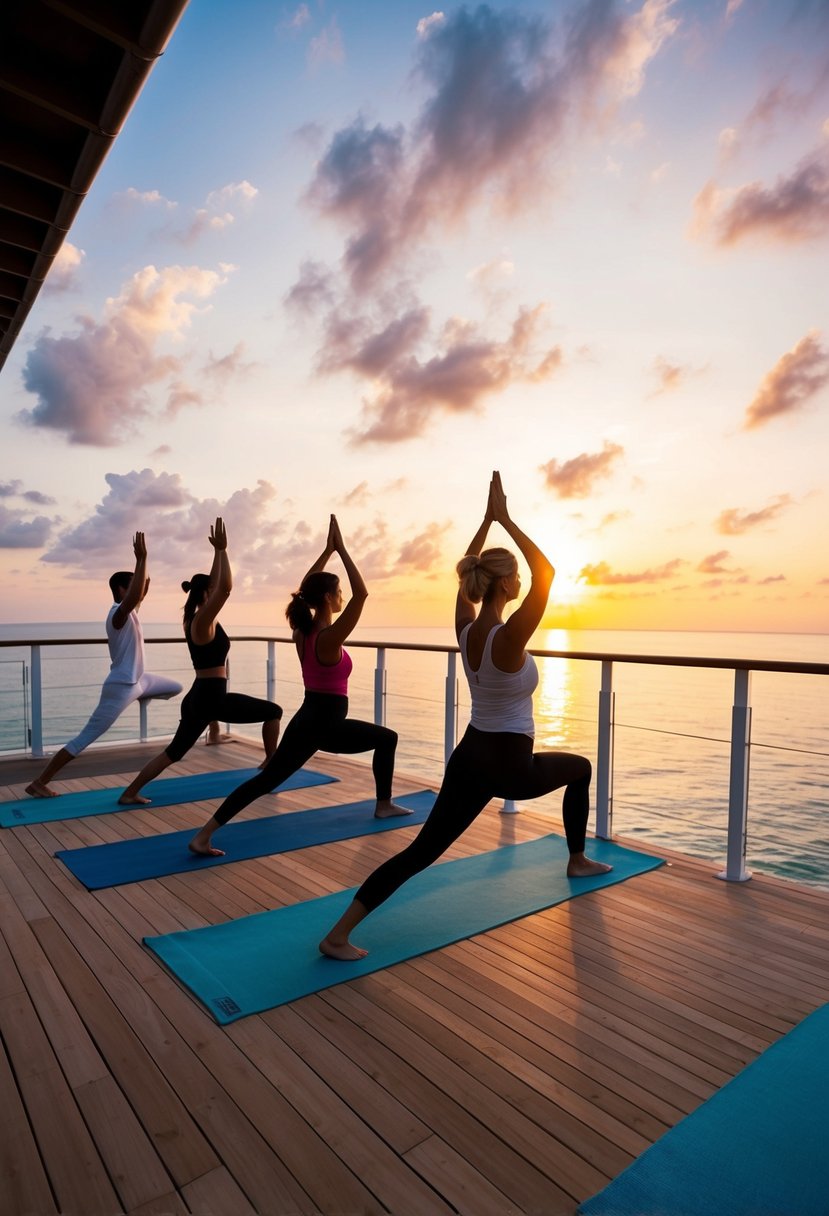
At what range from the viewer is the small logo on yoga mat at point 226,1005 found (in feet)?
5.96

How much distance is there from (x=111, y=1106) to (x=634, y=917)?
1815 millimetres

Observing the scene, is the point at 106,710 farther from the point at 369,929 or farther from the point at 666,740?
the point at 666,740

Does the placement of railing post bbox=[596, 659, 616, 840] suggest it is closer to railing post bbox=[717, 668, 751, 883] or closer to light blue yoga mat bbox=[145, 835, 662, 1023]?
light blue yoga mat bbox=[145, 835, 662, 1023]

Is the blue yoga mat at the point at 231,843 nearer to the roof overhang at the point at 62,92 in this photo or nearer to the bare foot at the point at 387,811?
the bare foot at the point at 387,811

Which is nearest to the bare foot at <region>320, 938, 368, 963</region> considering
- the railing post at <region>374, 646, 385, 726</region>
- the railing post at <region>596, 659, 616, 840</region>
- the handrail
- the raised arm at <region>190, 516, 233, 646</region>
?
the handrail

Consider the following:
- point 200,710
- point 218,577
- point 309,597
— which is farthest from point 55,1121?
point 200,710

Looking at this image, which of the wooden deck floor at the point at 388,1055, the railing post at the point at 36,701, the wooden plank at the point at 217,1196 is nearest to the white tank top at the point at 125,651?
the railing post at the point at 36,701

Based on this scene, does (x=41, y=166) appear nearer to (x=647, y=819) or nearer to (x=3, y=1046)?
(x=3, y=1046)

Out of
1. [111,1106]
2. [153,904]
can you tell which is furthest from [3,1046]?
[153,904]

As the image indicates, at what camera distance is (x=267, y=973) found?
2.04m

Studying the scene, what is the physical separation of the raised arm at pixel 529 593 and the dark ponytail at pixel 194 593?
2.37 meters

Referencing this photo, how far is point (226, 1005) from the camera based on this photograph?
1.84 m

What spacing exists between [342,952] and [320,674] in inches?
56.5

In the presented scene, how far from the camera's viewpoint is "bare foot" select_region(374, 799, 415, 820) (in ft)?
12.5
